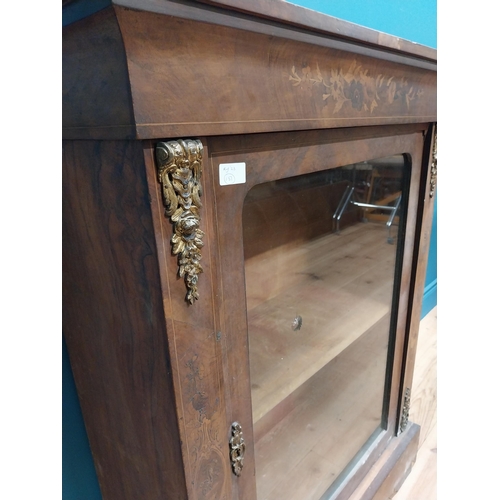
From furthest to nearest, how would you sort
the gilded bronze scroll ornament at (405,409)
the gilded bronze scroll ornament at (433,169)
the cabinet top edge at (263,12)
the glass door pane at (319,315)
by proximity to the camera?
the gilded bronze scroll ornament at (405,409)
the gilded bronze scroll ornament at (433,169)
the glass door pane at (319,315)
the cabinet top edge at (263,12)

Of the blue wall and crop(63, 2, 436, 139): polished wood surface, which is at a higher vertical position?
the blue wall

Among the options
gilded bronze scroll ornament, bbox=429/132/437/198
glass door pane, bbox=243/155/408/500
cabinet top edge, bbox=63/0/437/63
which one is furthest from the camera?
gilded bronze scroll ornament, bbox=429/132/437/198

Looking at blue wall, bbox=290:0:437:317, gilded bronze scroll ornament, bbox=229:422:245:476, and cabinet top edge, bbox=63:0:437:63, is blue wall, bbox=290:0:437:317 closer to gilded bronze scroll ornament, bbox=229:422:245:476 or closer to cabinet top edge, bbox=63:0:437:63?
cabinet top edge, bbox=63:0:437:63

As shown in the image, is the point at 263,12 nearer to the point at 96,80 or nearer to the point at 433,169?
the point at 96,80

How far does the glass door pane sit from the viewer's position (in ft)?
2.06

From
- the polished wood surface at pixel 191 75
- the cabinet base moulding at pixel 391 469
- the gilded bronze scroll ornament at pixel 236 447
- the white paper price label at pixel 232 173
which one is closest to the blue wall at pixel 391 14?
the polished wood surface at pixel 191 75

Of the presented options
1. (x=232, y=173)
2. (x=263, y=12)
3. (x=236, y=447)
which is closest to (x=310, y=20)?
(x=263, y=12)

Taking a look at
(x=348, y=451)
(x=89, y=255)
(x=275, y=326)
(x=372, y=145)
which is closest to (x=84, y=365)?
(x=89, y=255)

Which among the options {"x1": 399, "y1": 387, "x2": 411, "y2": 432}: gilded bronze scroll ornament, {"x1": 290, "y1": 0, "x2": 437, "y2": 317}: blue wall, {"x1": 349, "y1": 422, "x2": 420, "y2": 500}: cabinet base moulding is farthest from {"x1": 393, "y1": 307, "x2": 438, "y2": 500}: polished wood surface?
{"x1": 290, "y1": 0, "x2": 437, "y2": 317}: blue wall

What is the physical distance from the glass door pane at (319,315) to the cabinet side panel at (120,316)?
16cm

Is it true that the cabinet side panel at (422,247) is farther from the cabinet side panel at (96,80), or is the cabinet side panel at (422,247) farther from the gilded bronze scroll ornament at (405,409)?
the cabinet side panel at (96,80)

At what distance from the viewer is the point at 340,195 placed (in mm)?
747

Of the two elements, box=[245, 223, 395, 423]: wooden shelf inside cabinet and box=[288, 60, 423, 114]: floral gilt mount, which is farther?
box=[245, 223, 395, 423]: wooden shelf inside cabinet

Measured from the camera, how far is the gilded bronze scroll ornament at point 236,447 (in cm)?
51
